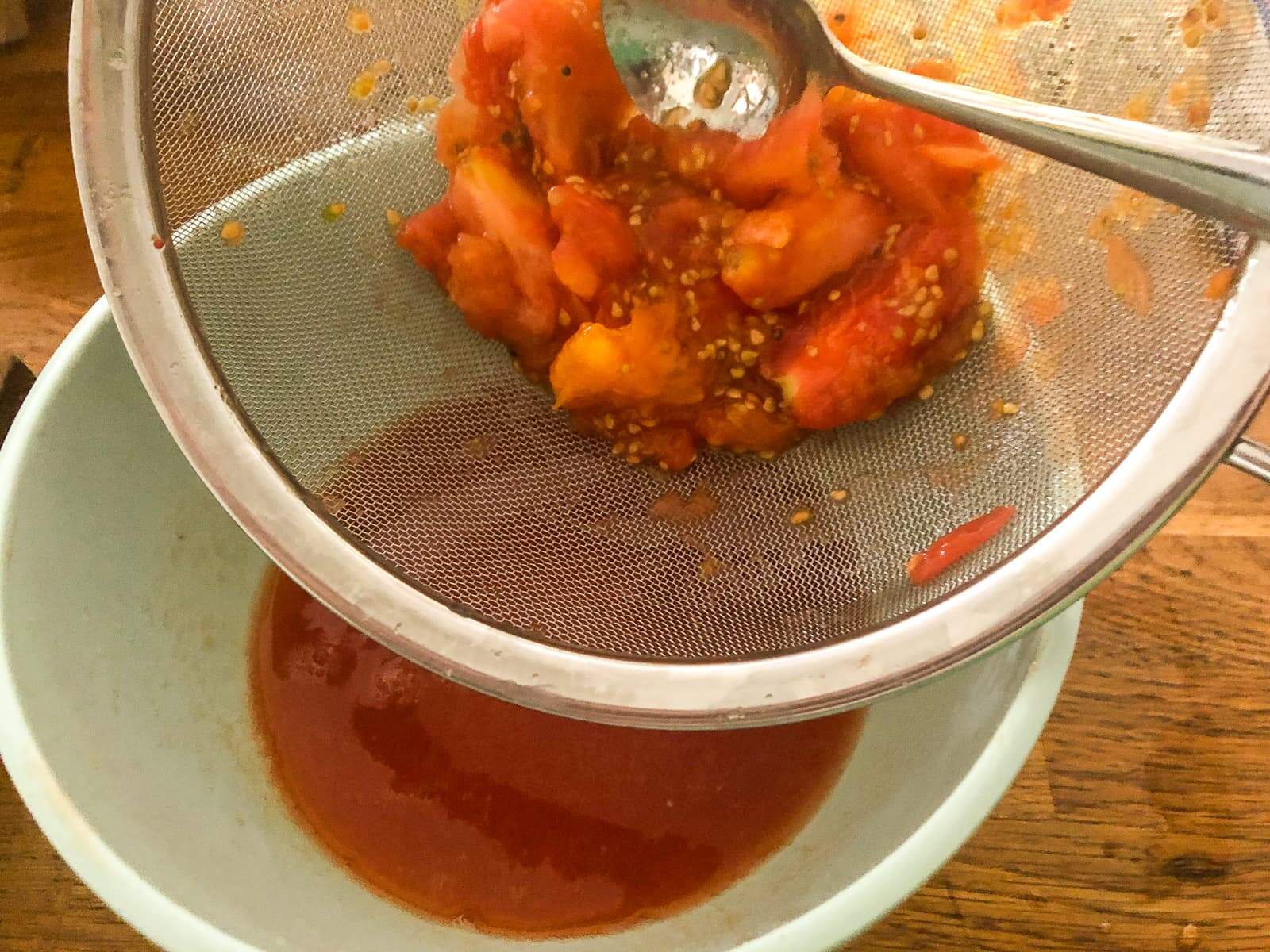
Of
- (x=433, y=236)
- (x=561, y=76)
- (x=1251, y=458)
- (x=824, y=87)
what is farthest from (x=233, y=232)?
(x=1251, y=458)

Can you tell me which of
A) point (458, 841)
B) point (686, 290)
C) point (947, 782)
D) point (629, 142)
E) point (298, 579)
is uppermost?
point (629, 142)

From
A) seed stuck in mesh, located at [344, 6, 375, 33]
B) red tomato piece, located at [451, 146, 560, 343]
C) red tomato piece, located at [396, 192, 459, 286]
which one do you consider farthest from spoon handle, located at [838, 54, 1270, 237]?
seed stuck in mesh, located at [344, 6, 375, 33]

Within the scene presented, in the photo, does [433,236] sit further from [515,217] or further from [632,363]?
[632,363]

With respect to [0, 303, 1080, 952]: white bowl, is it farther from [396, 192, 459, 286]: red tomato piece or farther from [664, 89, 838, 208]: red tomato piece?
[664, 89, 838, 208]: red tomato piece

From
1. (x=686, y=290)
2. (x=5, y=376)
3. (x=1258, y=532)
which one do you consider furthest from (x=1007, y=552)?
(x=5, y=376)

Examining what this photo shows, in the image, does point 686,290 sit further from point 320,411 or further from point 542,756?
point 542,756

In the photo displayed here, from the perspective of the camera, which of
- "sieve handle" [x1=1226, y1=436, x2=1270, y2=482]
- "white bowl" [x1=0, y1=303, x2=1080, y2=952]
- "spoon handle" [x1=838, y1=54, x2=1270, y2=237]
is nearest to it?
"spoon handle" [x1=838, y1=54, x2=1270, y2=237]

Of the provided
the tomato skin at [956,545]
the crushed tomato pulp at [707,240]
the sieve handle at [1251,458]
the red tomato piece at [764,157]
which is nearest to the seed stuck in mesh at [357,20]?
the crushed tomato pulp at [707,240]
